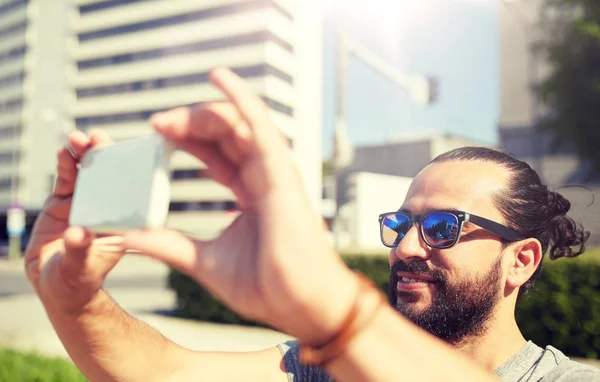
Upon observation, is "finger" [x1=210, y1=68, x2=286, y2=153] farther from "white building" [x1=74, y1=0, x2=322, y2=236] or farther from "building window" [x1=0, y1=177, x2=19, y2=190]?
"building window" [x1=0, y1=177, x2=19, y2=190]

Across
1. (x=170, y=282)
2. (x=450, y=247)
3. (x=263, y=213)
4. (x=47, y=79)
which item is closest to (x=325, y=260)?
(x=263, y=213)

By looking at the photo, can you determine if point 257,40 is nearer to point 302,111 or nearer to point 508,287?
point 302,111

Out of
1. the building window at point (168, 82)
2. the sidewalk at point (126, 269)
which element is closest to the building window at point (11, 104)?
the building window at point (168, 82)

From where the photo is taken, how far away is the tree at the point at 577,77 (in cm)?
1505

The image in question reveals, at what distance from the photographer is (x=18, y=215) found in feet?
75.6

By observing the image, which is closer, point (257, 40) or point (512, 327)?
point (512, 327)

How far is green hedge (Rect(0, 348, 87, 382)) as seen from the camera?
403 cm

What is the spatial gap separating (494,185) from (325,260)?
104 cm

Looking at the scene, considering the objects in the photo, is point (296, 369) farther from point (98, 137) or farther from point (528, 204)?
point (98, 137)

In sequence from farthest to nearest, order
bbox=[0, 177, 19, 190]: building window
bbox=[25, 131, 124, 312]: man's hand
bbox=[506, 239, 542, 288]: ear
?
bbox=[0, 177, 19, 190]: building window < bbox=[506, 239, 542, 288]: ear < bbox=[25, 131, 124, 312]: man's hand

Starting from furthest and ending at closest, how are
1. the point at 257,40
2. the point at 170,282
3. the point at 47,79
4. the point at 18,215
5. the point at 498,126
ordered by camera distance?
the point at 47,79 < the point at 257,40 < the point at 498,126 < the point at 18,215 < the point at 170,282

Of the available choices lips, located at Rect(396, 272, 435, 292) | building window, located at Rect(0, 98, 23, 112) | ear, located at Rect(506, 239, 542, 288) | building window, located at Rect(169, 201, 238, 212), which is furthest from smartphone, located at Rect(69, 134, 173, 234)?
building window, located at Rect(0, 98, 23, 112)

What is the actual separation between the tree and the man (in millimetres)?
15155

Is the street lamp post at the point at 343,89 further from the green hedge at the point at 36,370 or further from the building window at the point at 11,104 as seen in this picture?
the building window at the point at 11,104
